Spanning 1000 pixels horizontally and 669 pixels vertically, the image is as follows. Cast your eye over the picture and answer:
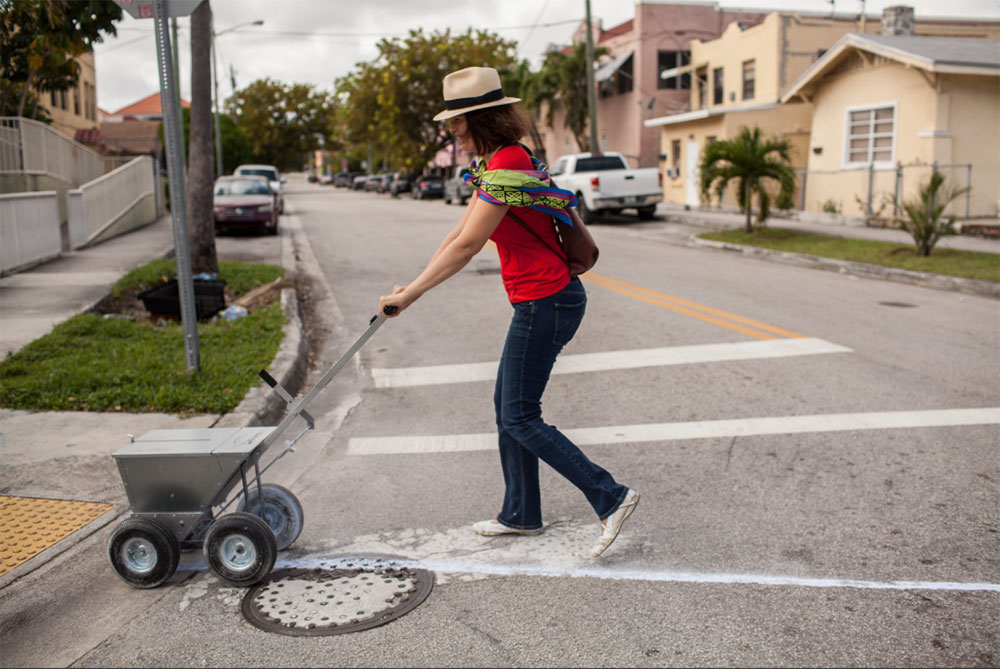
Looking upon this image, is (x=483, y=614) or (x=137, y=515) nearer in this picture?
(x=483, y=614)

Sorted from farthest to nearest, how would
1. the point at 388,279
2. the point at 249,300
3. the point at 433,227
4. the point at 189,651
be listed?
the point at 433,227
the point at 388,279
the point at 249,300
the point at 189,651

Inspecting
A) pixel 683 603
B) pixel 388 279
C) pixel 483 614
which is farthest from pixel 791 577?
pixel 388 279

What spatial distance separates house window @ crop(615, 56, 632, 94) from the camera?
38.2 meters

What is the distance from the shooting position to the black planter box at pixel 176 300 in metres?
9.43

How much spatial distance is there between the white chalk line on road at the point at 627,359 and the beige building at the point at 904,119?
12.6 m

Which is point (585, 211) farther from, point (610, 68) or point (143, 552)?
point (143, 552)

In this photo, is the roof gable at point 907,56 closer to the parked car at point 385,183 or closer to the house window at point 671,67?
the house window at point 671,67

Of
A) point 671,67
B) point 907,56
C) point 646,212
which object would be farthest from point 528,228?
point 671,67

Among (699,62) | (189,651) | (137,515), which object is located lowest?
(189,651)

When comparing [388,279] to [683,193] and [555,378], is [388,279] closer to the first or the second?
[555,378]

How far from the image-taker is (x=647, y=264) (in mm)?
14867

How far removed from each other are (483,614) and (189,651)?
3.46 feet

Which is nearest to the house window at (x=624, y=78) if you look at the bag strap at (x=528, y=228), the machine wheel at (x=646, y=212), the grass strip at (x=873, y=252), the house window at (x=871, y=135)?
the machine wheel at (x=646, y=212)

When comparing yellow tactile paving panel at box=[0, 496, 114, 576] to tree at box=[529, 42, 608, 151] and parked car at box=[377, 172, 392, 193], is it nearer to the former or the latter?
tree at box=[529, 42, 608, 151]
